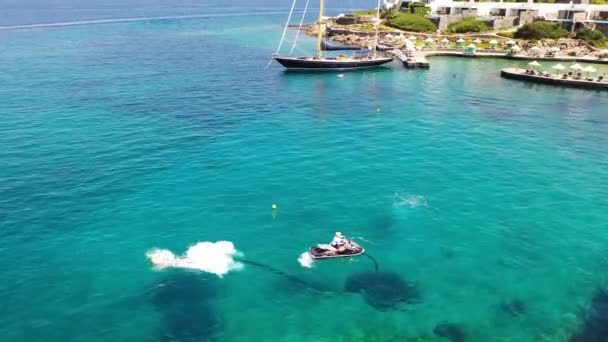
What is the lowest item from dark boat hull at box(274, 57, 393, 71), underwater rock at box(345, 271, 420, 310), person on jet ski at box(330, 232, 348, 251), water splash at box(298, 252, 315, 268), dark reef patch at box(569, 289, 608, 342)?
dark reef patch at box(569, 289, 608, 342)

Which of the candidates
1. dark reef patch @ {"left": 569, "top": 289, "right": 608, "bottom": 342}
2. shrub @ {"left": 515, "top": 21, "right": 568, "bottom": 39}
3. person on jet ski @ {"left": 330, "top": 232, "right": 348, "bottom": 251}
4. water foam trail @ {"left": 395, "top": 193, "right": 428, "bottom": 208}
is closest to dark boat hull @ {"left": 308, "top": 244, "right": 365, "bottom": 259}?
person on jet ski @ {"left": 330, "top": 232, "right": 348, "bottom": 251}

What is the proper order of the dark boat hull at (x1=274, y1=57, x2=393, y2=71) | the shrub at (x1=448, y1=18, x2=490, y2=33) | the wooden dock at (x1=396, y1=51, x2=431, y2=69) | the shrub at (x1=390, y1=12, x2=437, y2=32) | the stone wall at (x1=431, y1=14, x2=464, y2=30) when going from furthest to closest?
1. the shrub at (x1=390, y1=12, x2=437, y2=32)
2. the stone wall at (x1=431, y1=14, x2=464, y2=30)
3. the shrub at (x1=448, y1=18, x2=490, y2=33)
4. the wooden dock at (x1=396, y1=51, x2=431, y2=69)
5. the dark boat hull at (x1=274, y1=57, x2=393, y2=71)

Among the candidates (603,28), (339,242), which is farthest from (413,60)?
(339,242)

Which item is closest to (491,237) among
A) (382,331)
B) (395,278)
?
(395,278)

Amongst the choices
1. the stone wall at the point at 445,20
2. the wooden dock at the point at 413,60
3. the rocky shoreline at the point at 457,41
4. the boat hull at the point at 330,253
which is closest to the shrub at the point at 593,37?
the rocky shoreline at the point at 457,41

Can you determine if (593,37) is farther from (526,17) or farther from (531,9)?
(531,9)

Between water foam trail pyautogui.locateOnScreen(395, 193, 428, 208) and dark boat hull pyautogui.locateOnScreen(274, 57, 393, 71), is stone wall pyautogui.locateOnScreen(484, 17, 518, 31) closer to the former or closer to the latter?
dark boat hull pyautogui.locateOnScreen(274, 57, 393, 71)
